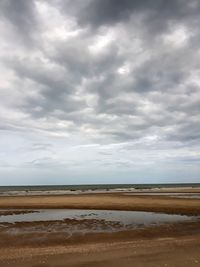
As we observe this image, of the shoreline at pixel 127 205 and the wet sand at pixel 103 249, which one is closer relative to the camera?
the wet sand at pixel 103 249

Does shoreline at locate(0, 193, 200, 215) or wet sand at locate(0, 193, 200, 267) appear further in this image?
shoreline at locate(0, 193, 200, 215)

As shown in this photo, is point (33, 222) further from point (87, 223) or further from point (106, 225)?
point (106, 225)

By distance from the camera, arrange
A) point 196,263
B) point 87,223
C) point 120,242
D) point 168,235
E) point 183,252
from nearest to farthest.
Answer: point 196,263
point 183,252
point 120,242
point 168,235
point 87,223

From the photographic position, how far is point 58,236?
2097cm

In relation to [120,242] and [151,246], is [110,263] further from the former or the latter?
[120,242]

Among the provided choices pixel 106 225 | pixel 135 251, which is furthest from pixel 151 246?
pixel 106 225

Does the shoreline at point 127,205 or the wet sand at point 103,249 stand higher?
the shoreline at point 127,205

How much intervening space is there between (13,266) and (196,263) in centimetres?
716

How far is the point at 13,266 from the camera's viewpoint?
43.2ft

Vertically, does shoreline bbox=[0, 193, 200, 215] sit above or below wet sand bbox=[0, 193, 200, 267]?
above

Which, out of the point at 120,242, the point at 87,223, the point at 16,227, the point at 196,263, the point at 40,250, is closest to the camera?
the point at 196,263

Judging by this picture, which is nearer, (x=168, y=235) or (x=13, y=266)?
(x=13, y=266)

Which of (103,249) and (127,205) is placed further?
(127,205)

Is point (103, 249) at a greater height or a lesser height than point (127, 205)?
lesser
